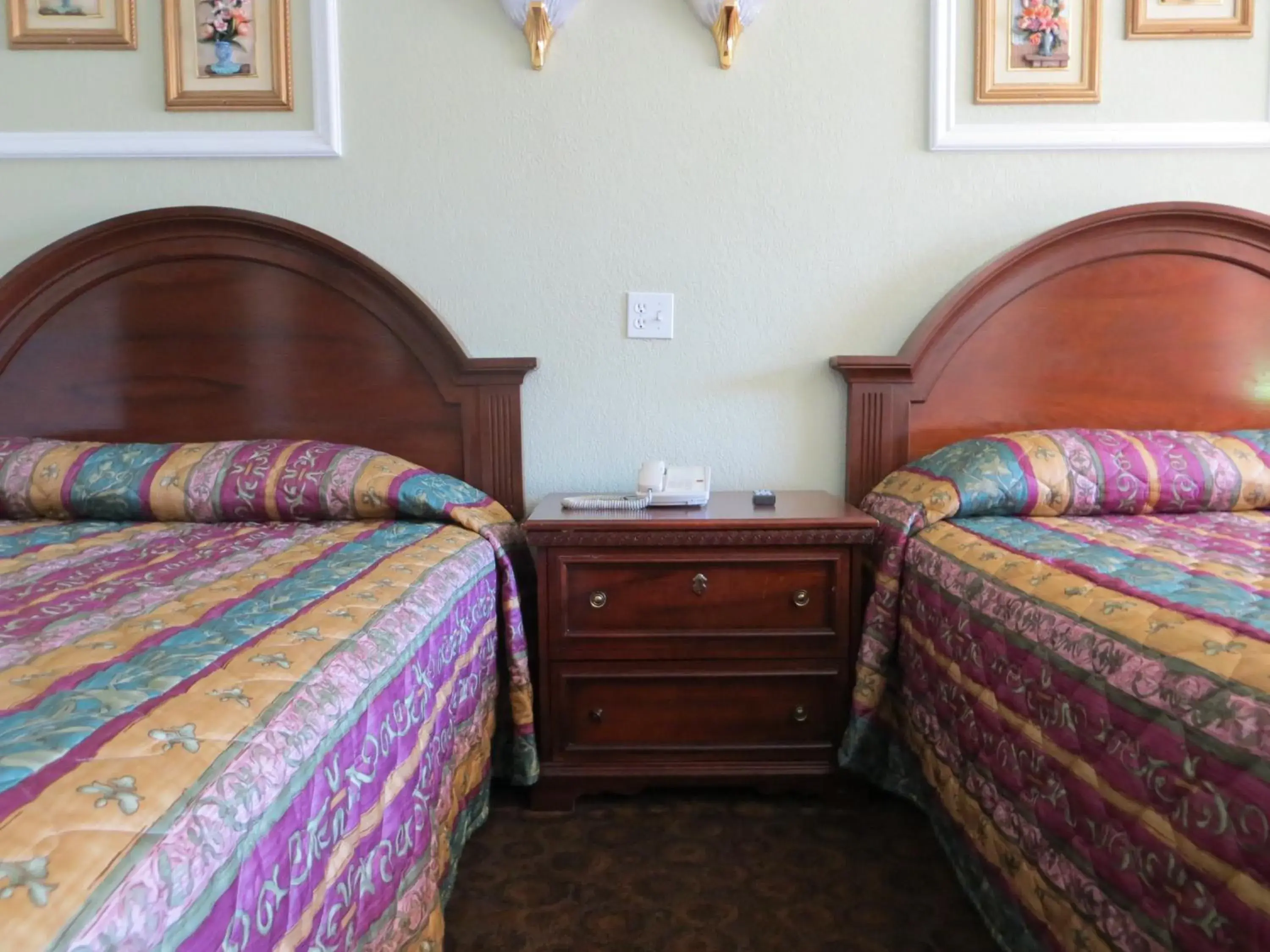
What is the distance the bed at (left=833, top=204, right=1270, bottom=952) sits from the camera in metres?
0.82

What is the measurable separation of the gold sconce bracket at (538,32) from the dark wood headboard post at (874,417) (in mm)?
1034

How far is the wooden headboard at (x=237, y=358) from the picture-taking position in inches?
76.8

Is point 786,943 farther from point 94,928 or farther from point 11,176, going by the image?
point 11,176

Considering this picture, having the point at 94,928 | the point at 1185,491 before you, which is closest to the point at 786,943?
the point at 94,928

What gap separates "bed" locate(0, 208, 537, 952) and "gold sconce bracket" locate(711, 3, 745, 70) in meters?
0.94

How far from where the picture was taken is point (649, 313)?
2006 millimetres

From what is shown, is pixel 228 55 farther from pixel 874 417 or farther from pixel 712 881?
pixel 712 881

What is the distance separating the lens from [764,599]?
5.48 ft

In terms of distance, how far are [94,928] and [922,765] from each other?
1.41 meters

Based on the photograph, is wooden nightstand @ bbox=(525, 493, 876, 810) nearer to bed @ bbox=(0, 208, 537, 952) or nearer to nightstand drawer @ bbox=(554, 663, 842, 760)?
nightstand drawer @ bbox=(554, 663, 842, 760)

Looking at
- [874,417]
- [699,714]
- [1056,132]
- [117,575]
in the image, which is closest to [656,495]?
[699,714]

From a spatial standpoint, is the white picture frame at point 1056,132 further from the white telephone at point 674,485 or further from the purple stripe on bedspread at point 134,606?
the purple stripe on bedspread at point 134,606

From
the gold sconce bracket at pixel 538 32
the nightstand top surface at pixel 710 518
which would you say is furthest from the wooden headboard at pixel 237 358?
the gold sconce bracket at pixel 538 32

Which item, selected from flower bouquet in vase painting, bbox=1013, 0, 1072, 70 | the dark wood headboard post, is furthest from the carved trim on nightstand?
flower bouquet in vase painting, bbox=1013, 0, 1072, 70
